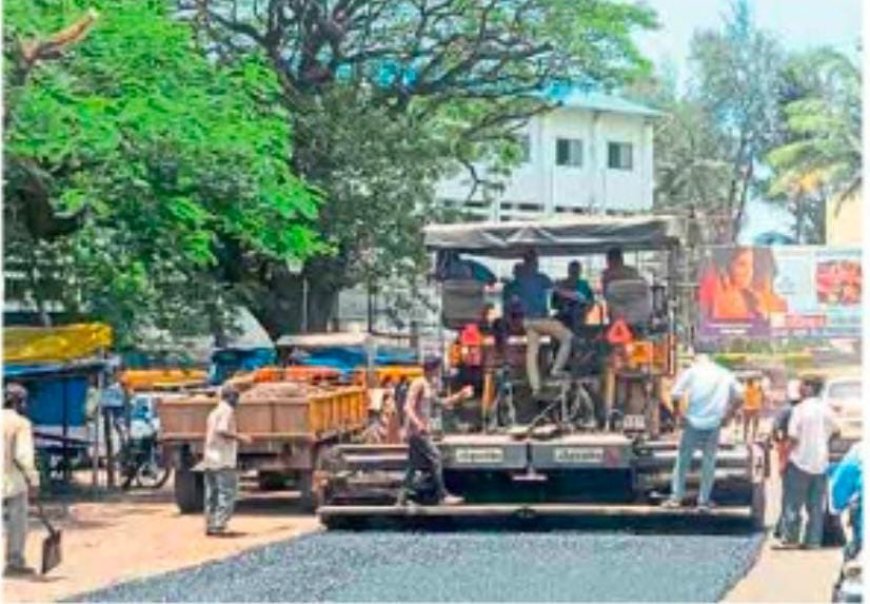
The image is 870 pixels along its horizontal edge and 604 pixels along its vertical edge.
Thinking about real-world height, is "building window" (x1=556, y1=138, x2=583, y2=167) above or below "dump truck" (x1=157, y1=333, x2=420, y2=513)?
above

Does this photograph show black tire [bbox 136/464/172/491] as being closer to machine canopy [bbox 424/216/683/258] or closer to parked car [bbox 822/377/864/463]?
machine canopy [bbox 424/216/683/258]

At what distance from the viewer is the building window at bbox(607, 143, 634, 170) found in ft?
236

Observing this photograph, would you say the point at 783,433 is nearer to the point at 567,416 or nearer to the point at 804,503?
the point at 804,503

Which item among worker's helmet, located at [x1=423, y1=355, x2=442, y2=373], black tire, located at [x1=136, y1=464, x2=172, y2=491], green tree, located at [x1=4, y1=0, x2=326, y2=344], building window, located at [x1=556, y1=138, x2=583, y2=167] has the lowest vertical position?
black tire, located at [x1=136, y1=464, x2=172, y2=491]

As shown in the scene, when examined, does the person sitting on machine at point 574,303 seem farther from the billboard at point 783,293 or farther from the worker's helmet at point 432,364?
the billboard at point 783,293

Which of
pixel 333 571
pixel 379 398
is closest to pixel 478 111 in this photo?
pixel 379 398

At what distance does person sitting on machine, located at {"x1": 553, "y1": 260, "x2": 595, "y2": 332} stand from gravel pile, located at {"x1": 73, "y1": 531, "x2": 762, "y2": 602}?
2.24 m

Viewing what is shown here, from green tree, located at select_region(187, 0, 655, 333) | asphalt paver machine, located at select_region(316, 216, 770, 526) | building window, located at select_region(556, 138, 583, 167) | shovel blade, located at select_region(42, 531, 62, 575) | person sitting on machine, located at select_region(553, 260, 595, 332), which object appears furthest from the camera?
building window, located at select_region(556, 138, 583, 167)

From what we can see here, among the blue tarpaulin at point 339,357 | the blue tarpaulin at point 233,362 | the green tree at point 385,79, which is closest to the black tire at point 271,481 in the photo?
the blue tarpaulin at point 233,362

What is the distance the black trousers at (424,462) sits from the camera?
60.8 feet

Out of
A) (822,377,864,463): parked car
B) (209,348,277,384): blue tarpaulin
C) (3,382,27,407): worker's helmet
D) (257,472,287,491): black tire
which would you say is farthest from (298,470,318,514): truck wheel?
(209,348,277,384): blue tarpaulin

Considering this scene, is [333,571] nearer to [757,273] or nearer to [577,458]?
[577,458]

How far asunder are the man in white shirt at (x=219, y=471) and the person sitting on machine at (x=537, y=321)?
9.69 feet

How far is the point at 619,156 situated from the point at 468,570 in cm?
5800
